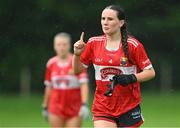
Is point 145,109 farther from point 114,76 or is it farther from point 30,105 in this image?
point 114,76

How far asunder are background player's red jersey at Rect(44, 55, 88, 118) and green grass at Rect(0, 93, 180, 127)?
5151 mm

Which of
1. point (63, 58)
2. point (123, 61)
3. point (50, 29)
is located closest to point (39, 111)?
point (50, 29)

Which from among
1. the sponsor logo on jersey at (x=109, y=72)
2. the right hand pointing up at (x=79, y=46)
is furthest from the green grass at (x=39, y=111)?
the right hand pointing up at (x=79, y=46)

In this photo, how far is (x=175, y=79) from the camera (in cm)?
2962

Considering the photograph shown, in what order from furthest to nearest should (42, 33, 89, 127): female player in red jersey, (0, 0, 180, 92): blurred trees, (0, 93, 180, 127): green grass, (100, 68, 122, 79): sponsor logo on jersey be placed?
(0, 0, 180, 92): blurred trees
(0, 93, 180, 127): green grass
(42, 33, 89, 127): female player in red jersey
(100, 68, 122, 79): sponsor logo on jersey

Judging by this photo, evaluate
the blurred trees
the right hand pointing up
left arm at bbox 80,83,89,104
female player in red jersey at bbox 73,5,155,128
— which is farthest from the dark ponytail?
the blurred trees

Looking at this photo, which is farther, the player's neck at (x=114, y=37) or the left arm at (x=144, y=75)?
the player's neck at (x=114, y=37)

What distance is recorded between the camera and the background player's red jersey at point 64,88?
11.9m

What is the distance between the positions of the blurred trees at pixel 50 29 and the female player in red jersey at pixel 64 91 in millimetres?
10526

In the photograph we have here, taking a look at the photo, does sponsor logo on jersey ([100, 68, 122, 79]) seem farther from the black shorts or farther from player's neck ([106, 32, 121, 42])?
the black shorts

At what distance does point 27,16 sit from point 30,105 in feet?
11.7

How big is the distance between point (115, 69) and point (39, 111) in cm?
1464

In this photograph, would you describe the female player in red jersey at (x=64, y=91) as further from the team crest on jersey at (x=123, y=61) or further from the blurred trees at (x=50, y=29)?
the blurred trees at (x=50, y=29)

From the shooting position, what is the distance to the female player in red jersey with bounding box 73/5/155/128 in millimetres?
8008
